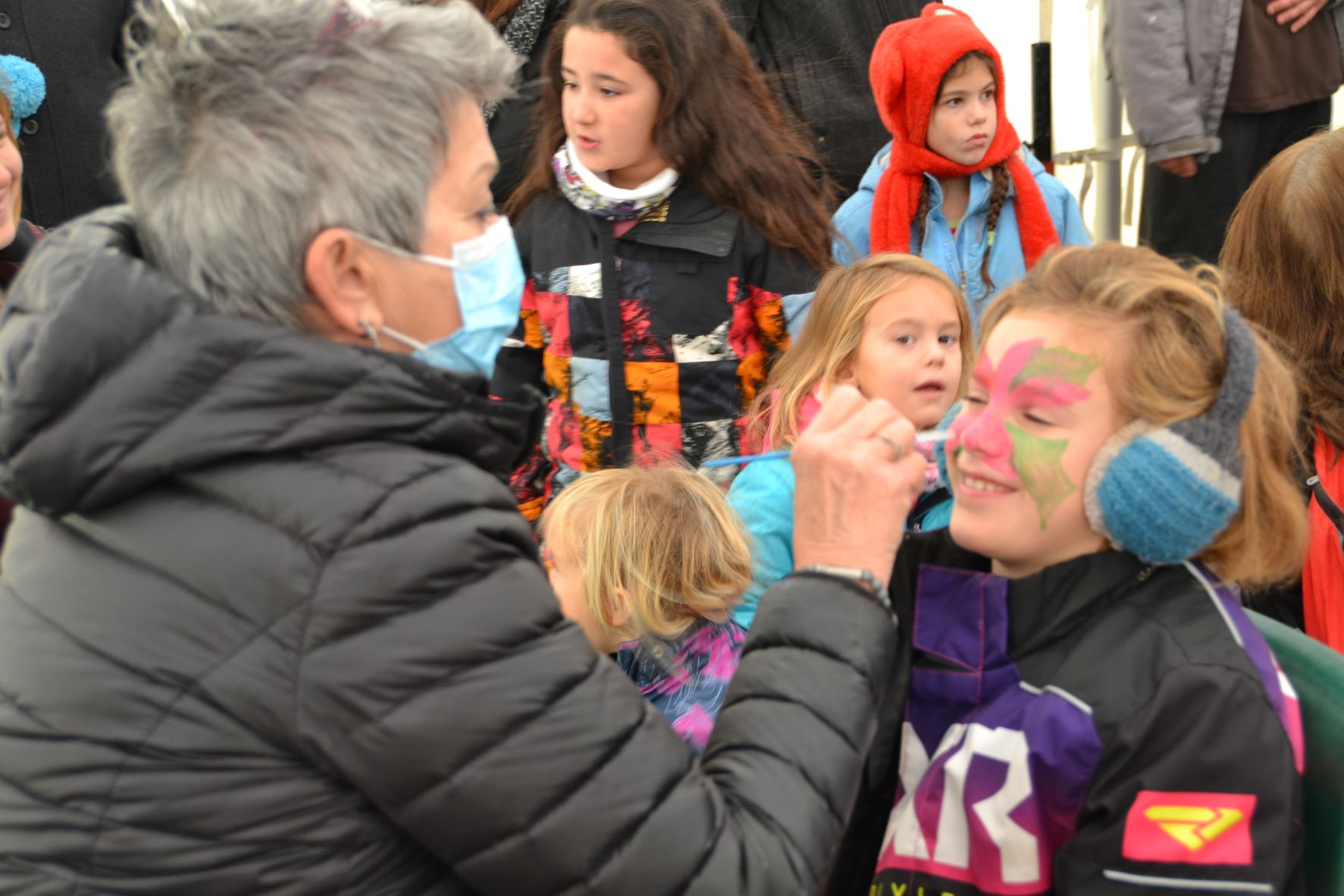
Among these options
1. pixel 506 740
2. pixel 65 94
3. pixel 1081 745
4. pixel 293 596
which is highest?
pixel 65 94

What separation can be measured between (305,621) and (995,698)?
0.83m

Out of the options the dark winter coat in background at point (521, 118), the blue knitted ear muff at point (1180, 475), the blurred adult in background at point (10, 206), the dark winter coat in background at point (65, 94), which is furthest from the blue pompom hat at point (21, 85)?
the blue knitted ear muff at point (1180, 475)

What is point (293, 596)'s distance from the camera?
1.10m

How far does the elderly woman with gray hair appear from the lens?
1104 mm

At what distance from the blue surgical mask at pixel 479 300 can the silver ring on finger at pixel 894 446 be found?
452 mm

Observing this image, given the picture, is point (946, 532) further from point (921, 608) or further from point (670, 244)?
point (670, 244)

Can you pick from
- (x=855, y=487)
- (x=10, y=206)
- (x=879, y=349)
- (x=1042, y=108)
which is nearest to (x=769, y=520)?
(x=879, y=349)

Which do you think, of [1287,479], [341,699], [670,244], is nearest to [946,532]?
[1287,479]

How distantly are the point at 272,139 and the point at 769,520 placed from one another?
1265mm

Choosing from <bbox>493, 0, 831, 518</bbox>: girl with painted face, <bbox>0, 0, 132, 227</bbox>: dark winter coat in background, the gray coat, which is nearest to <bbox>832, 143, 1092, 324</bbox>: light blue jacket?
<bbox>493, 0, 831, 518</bbox>: girl with painted face

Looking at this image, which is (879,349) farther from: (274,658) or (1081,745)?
(274,658)

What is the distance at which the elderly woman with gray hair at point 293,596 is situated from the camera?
1104mm

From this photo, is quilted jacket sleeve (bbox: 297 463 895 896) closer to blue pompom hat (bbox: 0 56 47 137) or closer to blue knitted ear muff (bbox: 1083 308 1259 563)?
blue knitted ear muff (bbox: 1083 308 1259 563)

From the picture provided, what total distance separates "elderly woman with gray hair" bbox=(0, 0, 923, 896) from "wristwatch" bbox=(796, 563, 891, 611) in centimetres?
11
